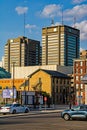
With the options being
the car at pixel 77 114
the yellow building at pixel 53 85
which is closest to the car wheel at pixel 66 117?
the car at pixel 77 114

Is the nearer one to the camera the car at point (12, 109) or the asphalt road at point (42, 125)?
the asphalt road at point (42, 125)

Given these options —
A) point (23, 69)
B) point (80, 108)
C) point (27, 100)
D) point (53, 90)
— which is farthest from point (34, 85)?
point (80, 108)

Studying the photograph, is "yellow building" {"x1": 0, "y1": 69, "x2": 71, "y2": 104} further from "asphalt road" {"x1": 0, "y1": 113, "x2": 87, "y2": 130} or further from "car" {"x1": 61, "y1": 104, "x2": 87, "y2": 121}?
"asphalt road" {"x1": 0, "y1": 113, "x2": 87, "y2": 130}

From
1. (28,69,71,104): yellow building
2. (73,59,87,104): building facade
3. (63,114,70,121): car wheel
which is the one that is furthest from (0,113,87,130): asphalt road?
(73,59,87,104): building facade

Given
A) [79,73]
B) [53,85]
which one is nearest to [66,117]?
[53,85]

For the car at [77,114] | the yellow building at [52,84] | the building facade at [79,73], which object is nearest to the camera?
the car at [77,114]

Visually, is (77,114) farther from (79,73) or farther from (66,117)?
(79,73)

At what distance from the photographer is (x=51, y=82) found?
133375mm

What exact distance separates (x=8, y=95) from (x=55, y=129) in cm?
4096

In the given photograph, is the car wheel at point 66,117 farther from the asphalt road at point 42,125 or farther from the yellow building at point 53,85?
the yellow building at point 53,85

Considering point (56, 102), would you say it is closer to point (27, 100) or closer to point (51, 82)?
point (51, 82)

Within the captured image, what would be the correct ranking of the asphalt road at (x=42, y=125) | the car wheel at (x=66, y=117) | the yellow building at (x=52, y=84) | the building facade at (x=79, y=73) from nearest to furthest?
the asphalt road at (x=42, y=125)
the car wheel at (x=66, y=117)
the yellow building at (x=52, y=84)
the building facade at (x=79, y=73)

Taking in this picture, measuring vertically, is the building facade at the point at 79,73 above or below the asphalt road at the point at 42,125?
above

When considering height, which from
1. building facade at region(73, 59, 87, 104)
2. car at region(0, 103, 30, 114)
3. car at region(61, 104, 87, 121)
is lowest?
car at region(0, 103, 30, 114)
